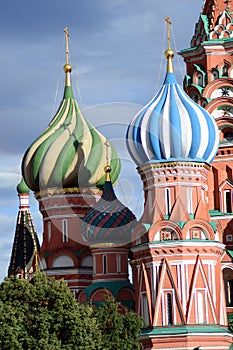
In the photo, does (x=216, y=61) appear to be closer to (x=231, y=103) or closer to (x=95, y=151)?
(x=231, y=103)

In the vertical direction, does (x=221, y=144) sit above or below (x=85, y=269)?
above

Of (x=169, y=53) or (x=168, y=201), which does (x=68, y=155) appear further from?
(x=168, y=201)

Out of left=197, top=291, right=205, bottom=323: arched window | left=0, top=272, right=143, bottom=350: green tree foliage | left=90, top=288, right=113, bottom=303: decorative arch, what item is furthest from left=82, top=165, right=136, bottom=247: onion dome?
left=0, top=272, right=143, bottom=350: green tree foliage

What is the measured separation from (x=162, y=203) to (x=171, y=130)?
2028mm

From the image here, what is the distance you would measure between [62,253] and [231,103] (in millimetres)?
7055

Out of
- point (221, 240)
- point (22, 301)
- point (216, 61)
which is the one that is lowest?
point (22, 301)

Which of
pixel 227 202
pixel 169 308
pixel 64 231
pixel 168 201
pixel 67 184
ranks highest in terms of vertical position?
pixel 67 184

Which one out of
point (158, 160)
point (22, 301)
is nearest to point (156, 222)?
point (158, 160)

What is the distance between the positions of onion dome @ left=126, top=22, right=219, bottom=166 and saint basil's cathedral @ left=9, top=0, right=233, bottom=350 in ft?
0.09

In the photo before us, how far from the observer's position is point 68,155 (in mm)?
39094

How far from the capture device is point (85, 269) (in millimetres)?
38719

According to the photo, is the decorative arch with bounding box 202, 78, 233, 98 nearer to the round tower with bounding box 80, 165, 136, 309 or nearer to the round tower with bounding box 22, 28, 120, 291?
the round tower with bounding box 22, 28, 120, 291

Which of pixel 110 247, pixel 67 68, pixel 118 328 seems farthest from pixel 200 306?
pixel 67 68

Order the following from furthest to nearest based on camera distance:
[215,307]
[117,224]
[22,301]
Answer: [117,224] < [215,307] < [22,301]
